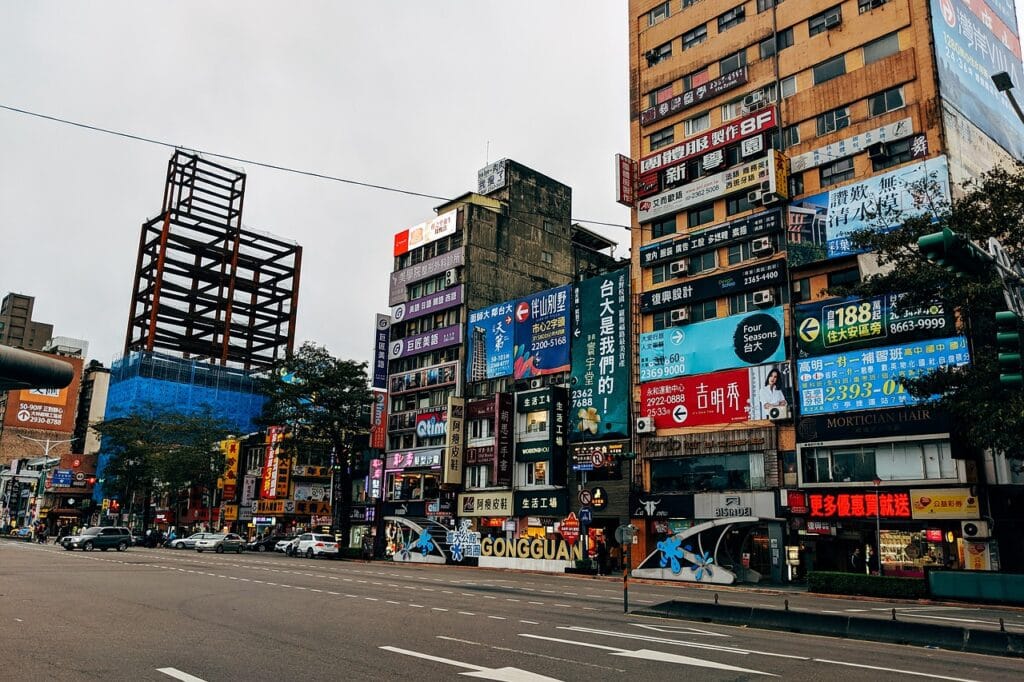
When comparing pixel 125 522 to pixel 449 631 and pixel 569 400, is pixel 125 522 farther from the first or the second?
pixel 449 631

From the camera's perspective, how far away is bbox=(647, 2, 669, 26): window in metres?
56.5

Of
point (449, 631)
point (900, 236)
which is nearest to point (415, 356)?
point (900, 236)

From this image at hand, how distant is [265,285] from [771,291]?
346 feet

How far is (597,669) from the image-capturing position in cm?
1109

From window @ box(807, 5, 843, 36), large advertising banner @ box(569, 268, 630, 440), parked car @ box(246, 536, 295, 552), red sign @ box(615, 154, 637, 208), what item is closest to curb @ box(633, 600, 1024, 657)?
large advertising banner @ box(569, 268, 630, 440)

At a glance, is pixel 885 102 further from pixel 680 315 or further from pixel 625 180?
pixel 625 180

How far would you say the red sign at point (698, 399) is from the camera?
147 ft

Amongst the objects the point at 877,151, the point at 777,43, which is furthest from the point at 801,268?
the point at 777,43

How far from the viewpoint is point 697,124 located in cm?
5231

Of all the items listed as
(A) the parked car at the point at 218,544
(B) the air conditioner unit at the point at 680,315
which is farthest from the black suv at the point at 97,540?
(B) the air conditioner unit at the point at 680,315

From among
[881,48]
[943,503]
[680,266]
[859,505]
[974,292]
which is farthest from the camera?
[680,266]

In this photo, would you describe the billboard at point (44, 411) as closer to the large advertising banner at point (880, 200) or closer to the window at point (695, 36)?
the window at point (695, 36)

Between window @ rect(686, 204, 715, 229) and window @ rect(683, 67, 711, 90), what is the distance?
893 centimetres

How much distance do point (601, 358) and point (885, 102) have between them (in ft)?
73.8
